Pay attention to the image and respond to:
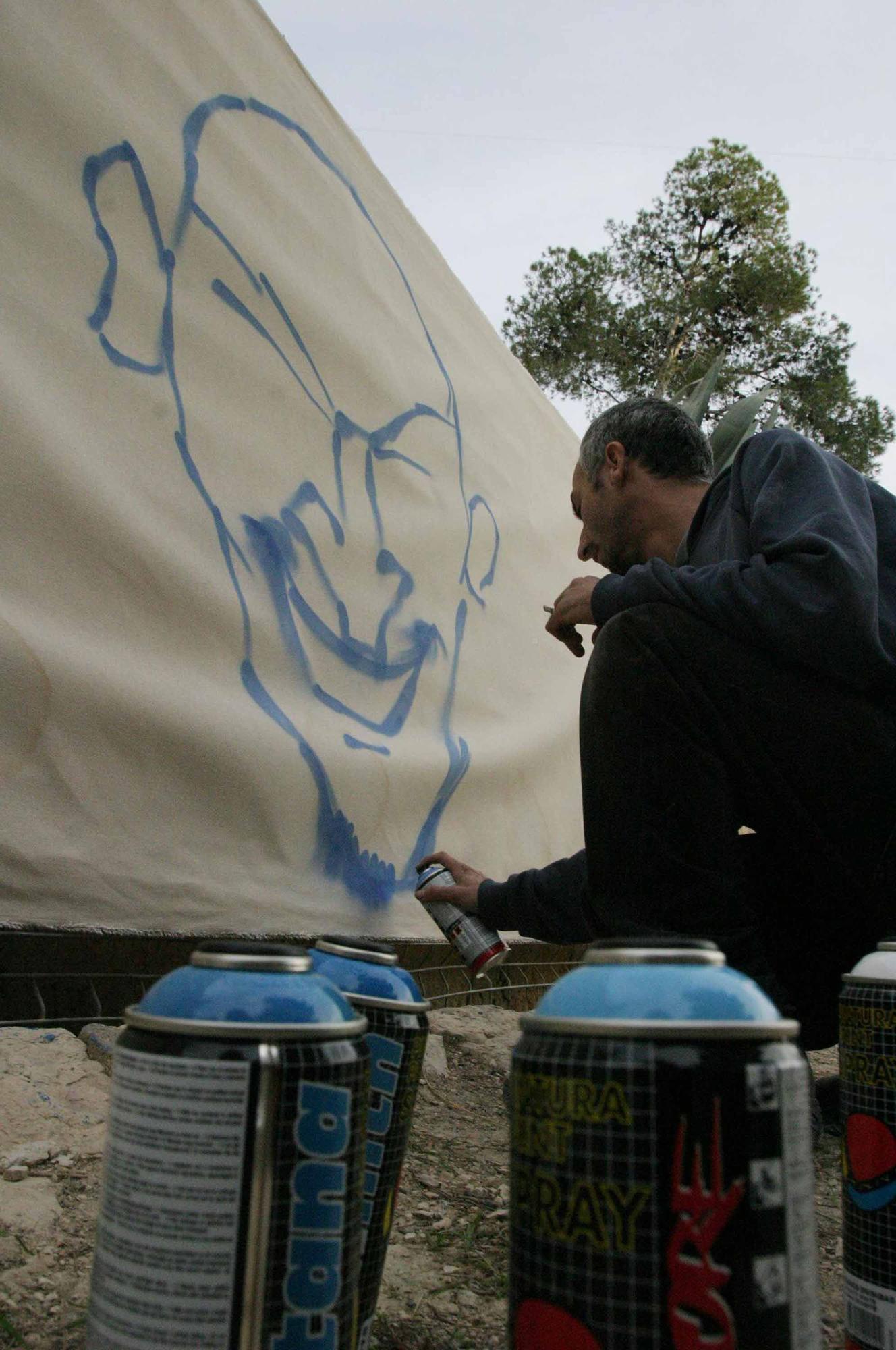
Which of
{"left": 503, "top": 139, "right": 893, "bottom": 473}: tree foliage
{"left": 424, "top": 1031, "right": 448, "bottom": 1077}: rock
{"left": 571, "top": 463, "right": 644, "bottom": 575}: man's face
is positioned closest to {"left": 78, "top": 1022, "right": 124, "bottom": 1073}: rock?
{"left": 424, "top": 1031, "right": 448, "bottom": 1077}: rock

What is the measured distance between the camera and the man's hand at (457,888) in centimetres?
159

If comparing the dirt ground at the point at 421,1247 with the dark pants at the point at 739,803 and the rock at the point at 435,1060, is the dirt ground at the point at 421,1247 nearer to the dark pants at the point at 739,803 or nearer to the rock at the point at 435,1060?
the rock at the point at 435,1060

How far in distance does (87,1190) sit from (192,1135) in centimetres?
55

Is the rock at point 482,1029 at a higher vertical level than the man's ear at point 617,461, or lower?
lower

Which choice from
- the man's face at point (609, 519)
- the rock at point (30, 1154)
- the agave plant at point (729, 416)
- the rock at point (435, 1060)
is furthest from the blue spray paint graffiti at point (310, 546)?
the agave plant at point (729, 416)

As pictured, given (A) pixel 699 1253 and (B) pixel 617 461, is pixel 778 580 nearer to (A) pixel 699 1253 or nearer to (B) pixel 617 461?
(B) pixel 617 461

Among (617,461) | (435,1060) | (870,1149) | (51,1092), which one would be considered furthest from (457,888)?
(870,1149)

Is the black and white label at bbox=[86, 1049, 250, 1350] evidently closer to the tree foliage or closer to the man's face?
the man's face

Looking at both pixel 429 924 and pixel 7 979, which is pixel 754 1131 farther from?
pixel 429 924

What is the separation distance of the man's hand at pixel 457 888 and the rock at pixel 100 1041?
0.48 meters

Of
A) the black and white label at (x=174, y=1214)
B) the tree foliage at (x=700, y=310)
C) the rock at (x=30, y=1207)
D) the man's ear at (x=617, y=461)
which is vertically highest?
the tree foliage at (x=700, y=310)

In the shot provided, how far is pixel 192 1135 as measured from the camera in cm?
56

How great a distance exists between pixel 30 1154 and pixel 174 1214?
23.0 inches

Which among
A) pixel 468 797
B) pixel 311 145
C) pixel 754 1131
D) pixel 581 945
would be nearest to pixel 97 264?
pixel 311 145
